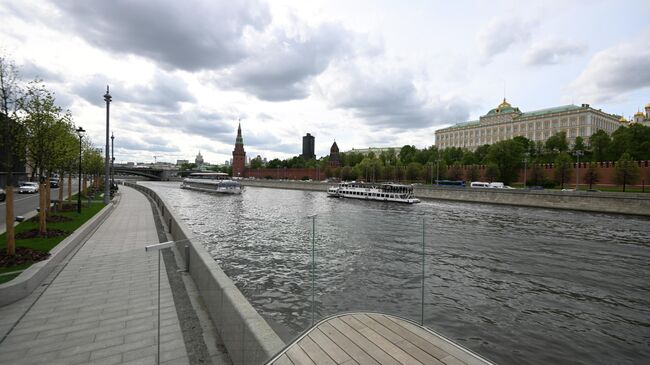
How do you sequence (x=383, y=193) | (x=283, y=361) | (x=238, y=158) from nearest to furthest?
(x=283, y=361), (x=383, y=193), (x=238, y=158)

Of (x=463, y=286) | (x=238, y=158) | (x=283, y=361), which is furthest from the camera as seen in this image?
(x=238, y=158)

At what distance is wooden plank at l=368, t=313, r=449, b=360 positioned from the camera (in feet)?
11.5

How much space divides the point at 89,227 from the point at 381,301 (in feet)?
41.9

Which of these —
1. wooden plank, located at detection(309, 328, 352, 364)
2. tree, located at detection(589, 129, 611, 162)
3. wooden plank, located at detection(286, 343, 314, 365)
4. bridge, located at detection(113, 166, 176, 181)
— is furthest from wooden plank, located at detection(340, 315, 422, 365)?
bridge, located at detection(113, 166, 176, 181)

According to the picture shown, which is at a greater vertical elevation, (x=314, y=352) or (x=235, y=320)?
(x=314, y=352)

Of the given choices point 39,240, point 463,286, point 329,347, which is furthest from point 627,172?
point 39,240

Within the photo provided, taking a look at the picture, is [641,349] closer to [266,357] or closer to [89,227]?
[266,357]

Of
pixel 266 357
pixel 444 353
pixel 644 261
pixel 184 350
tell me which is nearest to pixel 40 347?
pixel 184 350

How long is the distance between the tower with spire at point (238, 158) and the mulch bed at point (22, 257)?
427 ft

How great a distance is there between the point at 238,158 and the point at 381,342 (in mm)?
141624

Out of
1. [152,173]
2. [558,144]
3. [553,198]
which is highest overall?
[558,144]

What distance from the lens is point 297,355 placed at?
3.55m

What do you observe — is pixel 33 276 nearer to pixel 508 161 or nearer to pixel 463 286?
pixel 463 286

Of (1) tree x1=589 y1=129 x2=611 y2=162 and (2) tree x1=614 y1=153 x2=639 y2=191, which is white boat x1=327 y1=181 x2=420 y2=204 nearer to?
(2) tree x1=614 y1=153 x2=639 y2=191
